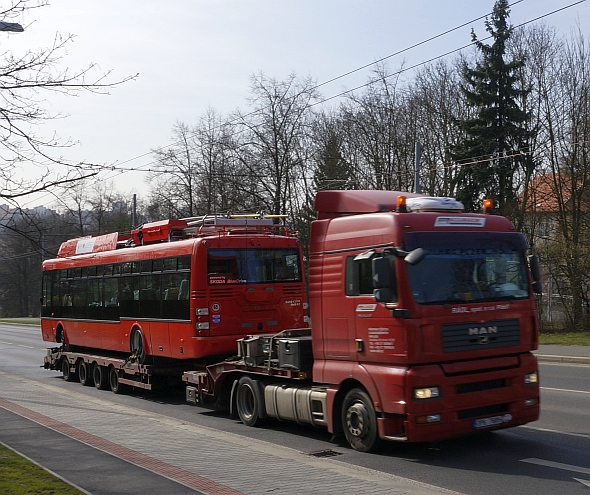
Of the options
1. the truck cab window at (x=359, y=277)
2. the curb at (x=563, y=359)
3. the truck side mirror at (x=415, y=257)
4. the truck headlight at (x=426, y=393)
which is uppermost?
the truck side mirror at (x=415, y=257)

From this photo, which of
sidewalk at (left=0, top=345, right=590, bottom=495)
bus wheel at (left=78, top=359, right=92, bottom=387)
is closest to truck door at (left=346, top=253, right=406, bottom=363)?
sidewalk at (left=0, top=345, right=590, bottom=495)

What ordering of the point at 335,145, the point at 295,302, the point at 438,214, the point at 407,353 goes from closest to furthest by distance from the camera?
the point at 407,353 → the point at 438,214 → the point at 295,302 → the point at 335,145

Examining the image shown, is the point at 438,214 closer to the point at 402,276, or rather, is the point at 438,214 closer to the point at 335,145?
the point at 402,276

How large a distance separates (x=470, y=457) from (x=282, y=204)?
35.6 meters

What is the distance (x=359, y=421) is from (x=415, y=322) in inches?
61.2

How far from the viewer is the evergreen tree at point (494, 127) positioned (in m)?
36.1

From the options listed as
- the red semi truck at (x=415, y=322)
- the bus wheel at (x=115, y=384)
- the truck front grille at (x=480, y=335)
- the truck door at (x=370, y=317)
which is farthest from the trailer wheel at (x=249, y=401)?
the bus wheel at (x=115, y=384)

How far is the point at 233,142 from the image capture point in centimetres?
4612

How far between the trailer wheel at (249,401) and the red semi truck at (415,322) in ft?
3.96

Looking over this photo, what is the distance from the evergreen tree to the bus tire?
23064 millimetres

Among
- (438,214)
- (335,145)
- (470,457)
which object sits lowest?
(470,457)

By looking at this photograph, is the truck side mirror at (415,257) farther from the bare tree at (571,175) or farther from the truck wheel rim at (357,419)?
the bare tree at (571,175)

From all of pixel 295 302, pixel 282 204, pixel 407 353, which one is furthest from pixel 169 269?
pixel 282 204

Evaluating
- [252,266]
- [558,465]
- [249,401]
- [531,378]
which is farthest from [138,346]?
[558,465]
